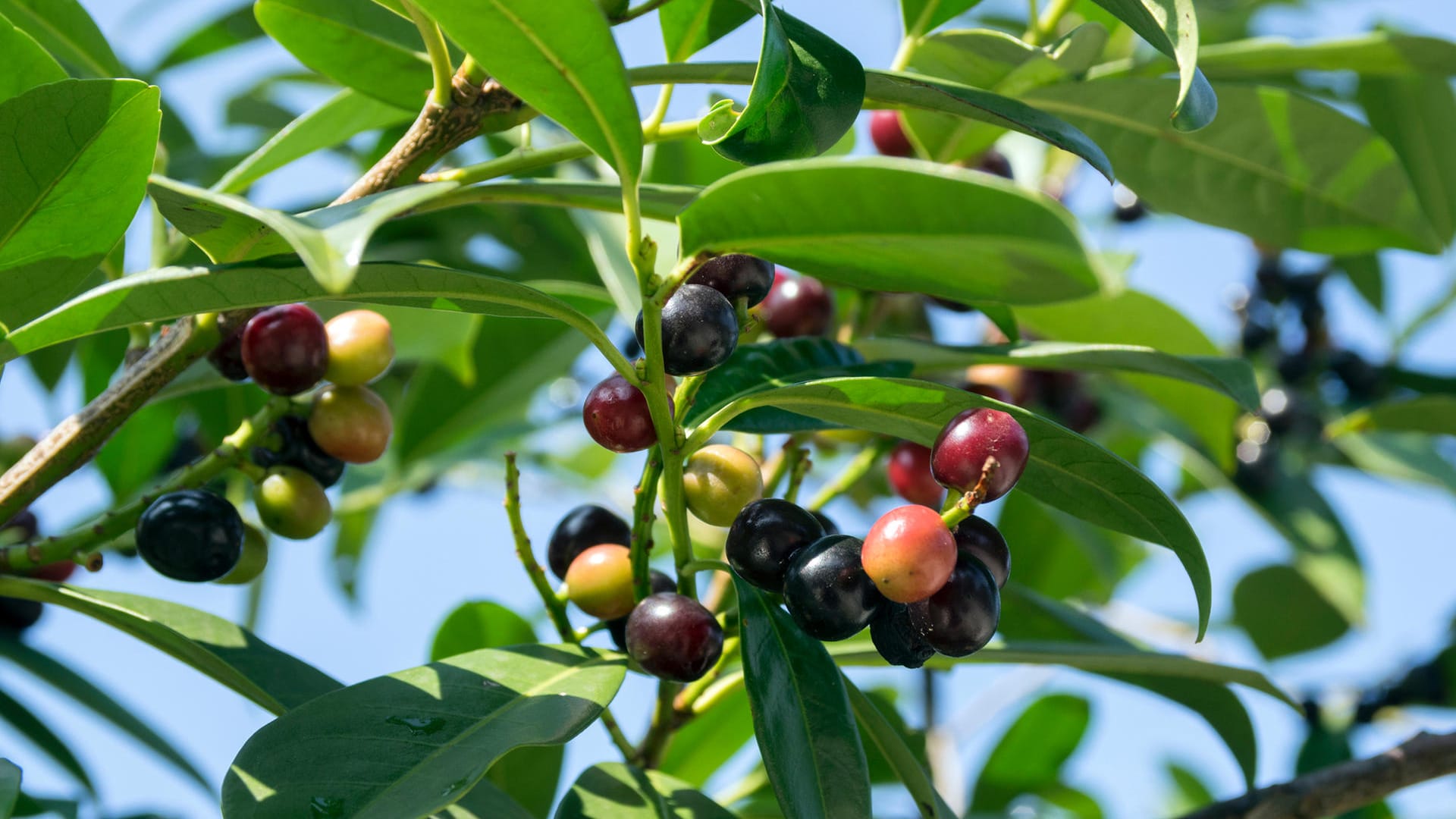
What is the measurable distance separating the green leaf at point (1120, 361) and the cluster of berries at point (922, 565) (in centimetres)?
26

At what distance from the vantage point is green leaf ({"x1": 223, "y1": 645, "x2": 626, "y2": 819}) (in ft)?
2.89

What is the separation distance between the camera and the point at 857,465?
5.22ft

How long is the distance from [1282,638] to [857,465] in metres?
1.57

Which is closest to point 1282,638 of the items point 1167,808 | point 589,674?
point 1167,808

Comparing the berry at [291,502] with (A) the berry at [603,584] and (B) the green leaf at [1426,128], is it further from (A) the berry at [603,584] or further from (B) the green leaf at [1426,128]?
(B) the green leaf at [1426,128]

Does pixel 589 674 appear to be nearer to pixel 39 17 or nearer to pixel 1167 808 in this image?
pixel 39 17

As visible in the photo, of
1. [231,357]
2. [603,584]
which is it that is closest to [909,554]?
[603,584]

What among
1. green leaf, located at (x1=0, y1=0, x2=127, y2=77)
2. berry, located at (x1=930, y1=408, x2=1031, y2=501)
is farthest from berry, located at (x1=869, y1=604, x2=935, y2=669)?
green leaf, located at (x1=0, y1=0, x2=127, y2=77)

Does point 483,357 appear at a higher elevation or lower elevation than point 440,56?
higher

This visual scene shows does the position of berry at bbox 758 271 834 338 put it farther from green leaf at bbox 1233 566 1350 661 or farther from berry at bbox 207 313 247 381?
green leaf at bbox 1233 566 1350 661

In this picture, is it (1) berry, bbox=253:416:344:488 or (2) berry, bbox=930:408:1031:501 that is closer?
(2) berry, bbox=930:408:1031:501

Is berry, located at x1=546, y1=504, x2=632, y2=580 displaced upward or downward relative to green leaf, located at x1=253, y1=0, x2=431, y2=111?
downward

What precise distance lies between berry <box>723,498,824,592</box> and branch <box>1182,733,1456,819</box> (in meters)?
0.70

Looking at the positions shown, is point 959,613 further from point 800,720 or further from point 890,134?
point 890,134
